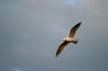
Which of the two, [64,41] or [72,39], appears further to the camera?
[64,41]

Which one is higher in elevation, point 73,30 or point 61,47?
point 73,30

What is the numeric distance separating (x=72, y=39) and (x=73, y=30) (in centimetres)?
29

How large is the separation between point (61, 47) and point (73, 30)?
0.92m

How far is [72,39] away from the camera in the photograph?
10531 mm

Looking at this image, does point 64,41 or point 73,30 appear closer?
point 73,30

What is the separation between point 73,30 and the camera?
1063 cm

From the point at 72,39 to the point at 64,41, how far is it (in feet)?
3.09

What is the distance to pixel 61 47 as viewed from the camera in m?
11.3

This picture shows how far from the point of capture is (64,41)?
11.4 metres

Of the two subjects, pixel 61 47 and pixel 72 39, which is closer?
pixel 72 39

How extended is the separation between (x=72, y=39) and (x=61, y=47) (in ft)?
2.84
